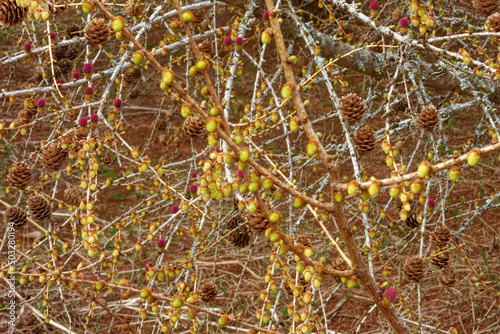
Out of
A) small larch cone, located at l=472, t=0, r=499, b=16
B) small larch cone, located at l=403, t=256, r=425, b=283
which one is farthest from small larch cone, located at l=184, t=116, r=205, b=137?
small larch cone, located at l=472, t=0, r=499, b=16

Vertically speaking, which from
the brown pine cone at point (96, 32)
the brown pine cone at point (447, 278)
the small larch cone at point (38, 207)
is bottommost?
the small larch cone at point (38, 207)

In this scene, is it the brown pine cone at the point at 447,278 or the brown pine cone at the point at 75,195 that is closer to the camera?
the brown pine cone at the point at 447,278

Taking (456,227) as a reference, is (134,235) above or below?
below

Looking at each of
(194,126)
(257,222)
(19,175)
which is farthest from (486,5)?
(19,175)

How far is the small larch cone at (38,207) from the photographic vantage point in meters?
2.20

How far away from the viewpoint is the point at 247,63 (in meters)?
5.55

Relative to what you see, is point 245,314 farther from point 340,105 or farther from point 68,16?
point 68,16

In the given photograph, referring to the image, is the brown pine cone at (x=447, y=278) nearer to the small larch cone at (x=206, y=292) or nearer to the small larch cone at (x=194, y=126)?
the small larch cone at (x=206, y=292)

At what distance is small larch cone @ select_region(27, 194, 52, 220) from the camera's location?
7.23 ft

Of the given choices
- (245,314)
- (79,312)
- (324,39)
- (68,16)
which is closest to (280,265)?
(324,39)

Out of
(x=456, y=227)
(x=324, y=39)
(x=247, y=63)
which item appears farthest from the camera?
(x=247, y=63)

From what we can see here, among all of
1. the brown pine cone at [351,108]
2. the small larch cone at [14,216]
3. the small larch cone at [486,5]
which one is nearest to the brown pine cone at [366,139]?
the brown pine cone at [351,108]

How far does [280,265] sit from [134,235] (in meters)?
2.58

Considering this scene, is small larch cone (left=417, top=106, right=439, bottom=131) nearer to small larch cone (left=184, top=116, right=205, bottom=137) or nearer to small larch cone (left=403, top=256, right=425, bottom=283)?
small larch cone (left=403, top=256, right=425, bottom=283)
